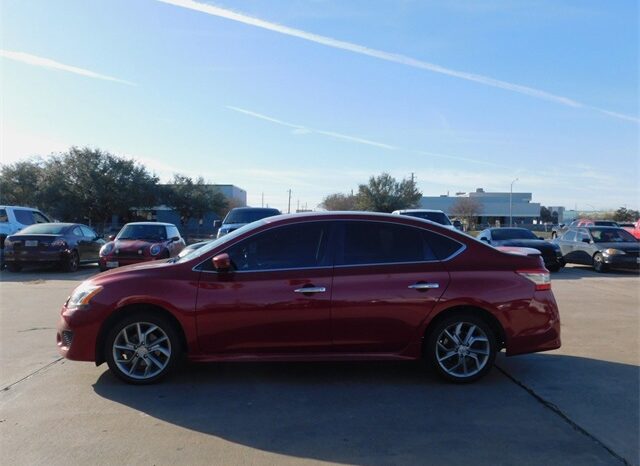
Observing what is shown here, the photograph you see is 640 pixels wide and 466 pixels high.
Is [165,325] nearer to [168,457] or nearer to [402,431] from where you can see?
[168,457]

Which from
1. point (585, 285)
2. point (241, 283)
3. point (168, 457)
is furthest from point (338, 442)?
point (585, 285)

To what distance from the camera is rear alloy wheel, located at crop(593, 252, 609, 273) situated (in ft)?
56.3

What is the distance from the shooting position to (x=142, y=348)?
209 inches

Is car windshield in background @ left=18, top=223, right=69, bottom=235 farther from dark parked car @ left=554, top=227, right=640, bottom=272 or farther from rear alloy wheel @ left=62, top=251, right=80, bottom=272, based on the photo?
dark parked car @ left=554, top=227, right=640, bottom=272

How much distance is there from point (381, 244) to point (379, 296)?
568 millimetres

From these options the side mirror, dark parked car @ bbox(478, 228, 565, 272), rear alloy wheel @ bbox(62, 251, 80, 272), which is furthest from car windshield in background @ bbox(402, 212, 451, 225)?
the side mirror

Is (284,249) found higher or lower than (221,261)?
higher

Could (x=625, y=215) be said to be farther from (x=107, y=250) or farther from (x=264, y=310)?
(x=264, y=310)

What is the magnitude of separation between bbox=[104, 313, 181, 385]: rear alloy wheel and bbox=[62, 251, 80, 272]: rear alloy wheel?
1159 centimetres

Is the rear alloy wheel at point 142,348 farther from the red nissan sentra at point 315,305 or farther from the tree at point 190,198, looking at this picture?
the tree at point 190,198

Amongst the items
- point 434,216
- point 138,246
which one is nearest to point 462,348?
point 138,246

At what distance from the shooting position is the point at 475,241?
5.71 metres

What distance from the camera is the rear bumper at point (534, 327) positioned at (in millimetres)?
5508

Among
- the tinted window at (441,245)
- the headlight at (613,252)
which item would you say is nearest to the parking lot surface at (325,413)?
the tinted window at (441,245)
